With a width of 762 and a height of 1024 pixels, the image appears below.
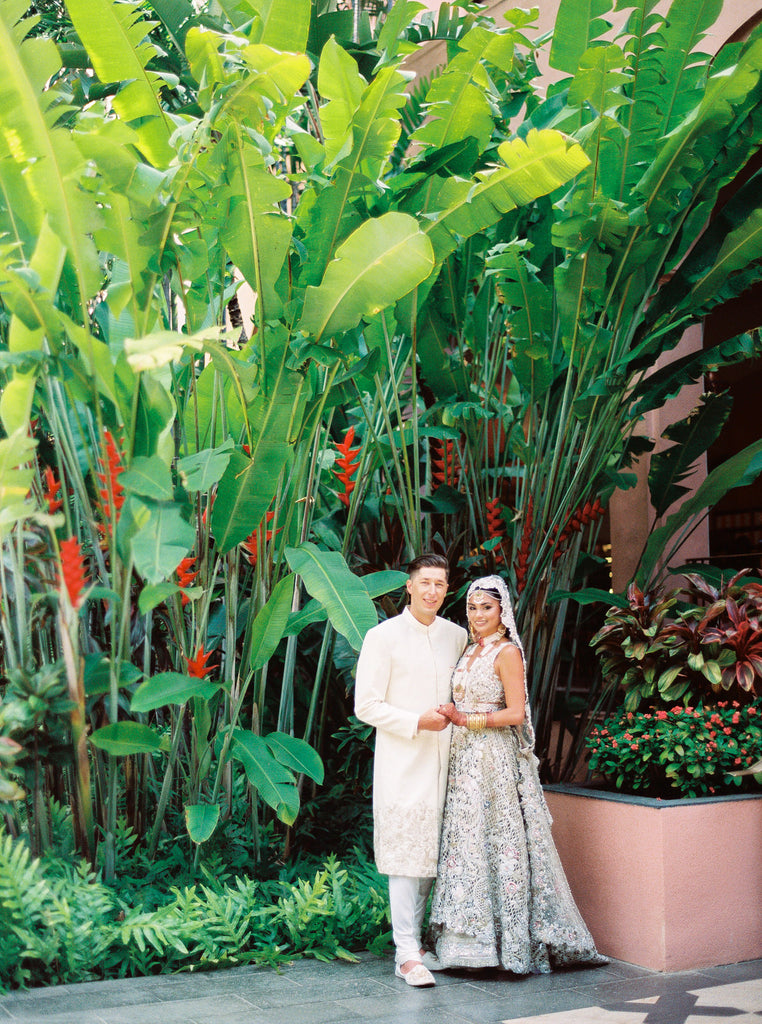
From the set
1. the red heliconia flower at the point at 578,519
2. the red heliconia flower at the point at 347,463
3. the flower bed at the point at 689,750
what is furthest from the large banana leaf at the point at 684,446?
the red heliconia flower at the point at 347,463

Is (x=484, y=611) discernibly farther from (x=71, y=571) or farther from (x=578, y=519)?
(x=71, y=571)

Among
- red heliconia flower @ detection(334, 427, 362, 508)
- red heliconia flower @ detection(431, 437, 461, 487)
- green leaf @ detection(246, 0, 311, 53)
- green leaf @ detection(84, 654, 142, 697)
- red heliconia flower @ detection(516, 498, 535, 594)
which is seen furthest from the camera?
red heliconia flower @ detection(431, 437, 461, 487)

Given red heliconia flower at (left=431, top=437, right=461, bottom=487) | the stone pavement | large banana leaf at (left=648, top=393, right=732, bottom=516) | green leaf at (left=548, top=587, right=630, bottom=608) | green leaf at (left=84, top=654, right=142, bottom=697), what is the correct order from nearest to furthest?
1. the stone pavement
2. green leaf at (left=84, top=654, right=142, bottom=697)
3. green leaf at (left=548, top=587, right=630, bottom=608)
4. large banana leaf at (left=648, top=393, right=732, bottom=516)
5. red heliconia flower at (left=431, top=437, right=461, bottom=487)

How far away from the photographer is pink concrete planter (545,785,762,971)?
179 inches

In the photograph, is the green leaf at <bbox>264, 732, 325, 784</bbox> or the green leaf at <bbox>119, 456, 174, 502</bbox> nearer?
the green leaf at <bbox>119, 456, 174, 502</bbox>

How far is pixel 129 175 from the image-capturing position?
169 inches

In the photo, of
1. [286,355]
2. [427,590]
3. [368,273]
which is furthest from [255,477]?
[368,273]

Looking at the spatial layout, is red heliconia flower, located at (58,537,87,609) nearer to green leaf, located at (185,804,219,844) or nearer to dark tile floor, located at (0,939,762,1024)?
green leaf, located at (185,804,219,844)

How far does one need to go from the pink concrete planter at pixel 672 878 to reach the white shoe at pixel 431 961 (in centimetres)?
76

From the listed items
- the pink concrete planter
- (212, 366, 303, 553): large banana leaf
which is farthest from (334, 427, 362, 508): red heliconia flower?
the pink concrete planter

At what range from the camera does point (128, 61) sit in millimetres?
4980

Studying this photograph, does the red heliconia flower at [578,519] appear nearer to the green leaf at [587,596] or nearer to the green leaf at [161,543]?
the green leaf at [587,596]

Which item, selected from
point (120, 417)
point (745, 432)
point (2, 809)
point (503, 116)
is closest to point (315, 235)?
point (120, 417)

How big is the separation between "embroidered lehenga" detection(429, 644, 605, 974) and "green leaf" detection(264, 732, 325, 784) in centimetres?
62
